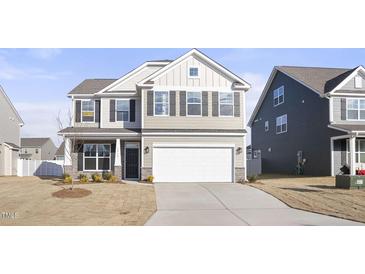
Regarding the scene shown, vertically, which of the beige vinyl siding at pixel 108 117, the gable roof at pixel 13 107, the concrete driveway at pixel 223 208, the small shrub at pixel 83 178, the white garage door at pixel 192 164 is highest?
the gable roof at pixel 13 107

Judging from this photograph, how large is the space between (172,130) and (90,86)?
283 inches

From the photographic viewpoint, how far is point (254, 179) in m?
23.1

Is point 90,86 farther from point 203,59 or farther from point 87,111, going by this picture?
point 203,59

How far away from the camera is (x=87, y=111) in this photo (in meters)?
25.6

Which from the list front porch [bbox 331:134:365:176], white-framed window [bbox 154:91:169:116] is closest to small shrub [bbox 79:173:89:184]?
white-framed window [bbox 154:91:169:116]

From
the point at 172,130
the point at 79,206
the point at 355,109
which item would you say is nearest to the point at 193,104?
the point at 172,130

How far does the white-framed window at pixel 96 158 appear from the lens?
24.5 metres

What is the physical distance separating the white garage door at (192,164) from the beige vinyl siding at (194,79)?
377 cm

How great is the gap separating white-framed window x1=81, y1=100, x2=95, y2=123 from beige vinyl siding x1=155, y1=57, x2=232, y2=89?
4.99 metres

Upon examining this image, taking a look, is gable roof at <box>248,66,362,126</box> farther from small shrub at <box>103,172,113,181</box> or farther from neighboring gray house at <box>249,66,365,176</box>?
small shrub at <box>103,172,113,181</box>

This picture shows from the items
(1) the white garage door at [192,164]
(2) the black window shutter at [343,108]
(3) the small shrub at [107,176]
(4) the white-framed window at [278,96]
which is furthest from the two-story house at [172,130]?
(4) the white-framed window at [278,96]

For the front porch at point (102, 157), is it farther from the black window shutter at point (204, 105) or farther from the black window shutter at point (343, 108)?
the black window shutter at point (343, 108)

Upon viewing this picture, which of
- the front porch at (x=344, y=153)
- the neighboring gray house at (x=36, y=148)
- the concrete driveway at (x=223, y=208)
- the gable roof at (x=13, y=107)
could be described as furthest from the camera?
the neighboring gray house at (x=36, y=148)
